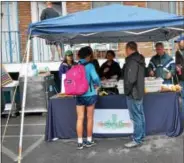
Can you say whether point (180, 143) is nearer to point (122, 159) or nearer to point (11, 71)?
point (122, 159)

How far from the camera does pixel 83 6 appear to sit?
14.6 meters

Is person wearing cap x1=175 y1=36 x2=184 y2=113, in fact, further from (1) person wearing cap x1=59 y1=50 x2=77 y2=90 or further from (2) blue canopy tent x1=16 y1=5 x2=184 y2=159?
(1) person wearing cap x1=59 y1=50 x2=77 y2=90

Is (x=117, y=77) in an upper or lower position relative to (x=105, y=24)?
lower

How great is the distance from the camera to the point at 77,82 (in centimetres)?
744

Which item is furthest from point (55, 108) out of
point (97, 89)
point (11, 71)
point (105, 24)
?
→ point (11, 71)

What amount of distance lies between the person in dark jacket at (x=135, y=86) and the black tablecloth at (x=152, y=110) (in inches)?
18.9

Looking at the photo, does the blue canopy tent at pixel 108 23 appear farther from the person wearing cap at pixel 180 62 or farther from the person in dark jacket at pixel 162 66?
the person wearing cap at pixel 180 62

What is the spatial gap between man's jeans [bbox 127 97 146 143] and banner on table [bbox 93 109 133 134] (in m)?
0.43

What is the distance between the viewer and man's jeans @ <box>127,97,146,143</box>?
751 cm

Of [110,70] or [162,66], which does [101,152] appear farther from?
[110,70]

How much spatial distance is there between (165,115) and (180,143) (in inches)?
24.7

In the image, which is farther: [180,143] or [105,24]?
[180,143]

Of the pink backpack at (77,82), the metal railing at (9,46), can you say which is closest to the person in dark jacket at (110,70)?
the pink backpack at (77,82)

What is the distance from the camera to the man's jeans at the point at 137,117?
751cm
